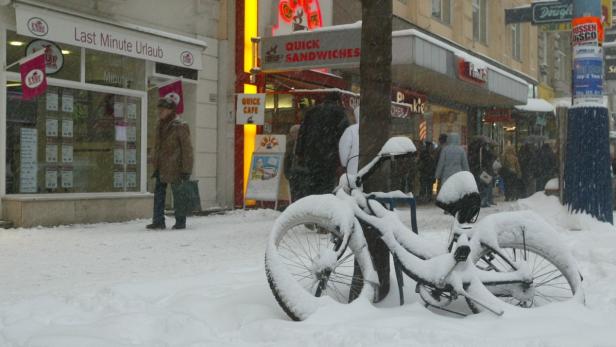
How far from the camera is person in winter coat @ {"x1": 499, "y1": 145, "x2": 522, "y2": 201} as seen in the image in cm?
1919

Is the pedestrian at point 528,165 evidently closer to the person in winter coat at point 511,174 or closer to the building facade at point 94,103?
the person in winter coat at point 511,174

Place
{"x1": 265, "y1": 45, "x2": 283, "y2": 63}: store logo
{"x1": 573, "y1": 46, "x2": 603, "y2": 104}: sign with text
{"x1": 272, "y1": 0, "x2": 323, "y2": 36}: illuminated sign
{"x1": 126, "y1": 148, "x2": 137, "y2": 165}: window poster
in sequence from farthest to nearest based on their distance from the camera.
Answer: {"x1": 272, "y1": 0, "x2": 323, "y2": 36}: illuminated sign, {"x1": 265, "y1": 45, "x2": 283, "y2": 63}: store logo, {"x1": 126, "y1": 148, "x2": 137, "y2": 165}: window poster, {"x1": 573, "y1": 46, "x2": 603, "y2": 104}: sign with text

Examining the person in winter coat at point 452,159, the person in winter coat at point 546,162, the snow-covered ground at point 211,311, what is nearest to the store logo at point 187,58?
the person in winter coat at point 452,159

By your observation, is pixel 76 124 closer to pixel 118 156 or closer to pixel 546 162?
pixel 118 156

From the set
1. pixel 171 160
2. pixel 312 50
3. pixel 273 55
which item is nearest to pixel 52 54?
pixel 171 160

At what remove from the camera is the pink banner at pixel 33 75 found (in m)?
10.3

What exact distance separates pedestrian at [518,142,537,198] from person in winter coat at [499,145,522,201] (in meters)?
0.74

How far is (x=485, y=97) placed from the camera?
70.1 feet

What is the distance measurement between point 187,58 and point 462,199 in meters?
9.57

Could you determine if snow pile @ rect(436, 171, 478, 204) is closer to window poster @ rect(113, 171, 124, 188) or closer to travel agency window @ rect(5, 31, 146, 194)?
travel agency window @ rect(5, 31, 146, 194)

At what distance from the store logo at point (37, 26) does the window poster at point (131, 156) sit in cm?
278

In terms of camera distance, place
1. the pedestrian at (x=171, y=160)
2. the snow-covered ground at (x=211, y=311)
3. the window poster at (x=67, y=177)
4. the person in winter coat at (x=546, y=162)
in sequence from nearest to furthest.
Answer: the snow-covered ground at (x=211, y=311)
the pedestrian at (x=171, y=160)
the window poster at (x=67, y=177)
the person in winter coat at (x=546, y=162)

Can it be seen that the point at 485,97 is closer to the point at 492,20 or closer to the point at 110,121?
the point at 492,20

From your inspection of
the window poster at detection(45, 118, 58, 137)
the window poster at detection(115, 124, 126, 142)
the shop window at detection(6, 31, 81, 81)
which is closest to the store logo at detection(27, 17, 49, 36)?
the shop window at detection(6, 31, 81, 81)
